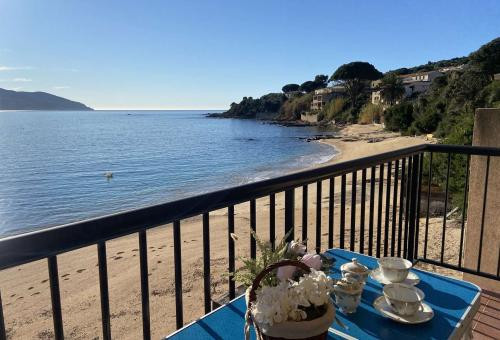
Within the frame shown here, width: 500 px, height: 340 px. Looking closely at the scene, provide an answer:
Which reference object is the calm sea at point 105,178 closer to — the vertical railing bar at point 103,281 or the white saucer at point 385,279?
the vertical railing bar at point 103,281

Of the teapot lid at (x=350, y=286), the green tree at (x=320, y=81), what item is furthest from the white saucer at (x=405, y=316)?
the green tree at (x=320, y=81)

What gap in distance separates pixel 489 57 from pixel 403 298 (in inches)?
2005

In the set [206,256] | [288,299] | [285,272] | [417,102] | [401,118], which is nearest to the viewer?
[288,299]

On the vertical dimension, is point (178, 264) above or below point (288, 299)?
below

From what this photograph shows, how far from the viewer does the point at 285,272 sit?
40.8 inches

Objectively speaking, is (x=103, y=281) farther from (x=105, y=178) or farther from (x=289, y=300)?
(x=105, y=178)

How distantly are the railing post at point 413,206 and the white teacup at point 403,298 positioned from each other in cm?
198

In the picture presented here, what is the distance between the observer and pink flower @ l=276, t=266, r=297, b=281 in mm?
1025

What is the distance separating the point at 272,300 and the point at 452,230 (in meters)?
7.39

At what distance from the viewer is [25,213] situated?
16.6 metres

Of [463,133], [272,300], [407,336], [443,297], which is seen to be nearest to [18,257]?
[272,300]

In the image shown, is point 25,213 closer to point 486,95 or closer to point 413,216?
point 413,216

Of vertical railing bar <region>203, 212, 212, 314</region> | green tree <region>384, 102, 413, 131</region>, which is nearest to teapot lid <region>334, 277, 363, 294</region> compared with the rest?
vertical railing bar <region>203, 212, 212, 314</region>

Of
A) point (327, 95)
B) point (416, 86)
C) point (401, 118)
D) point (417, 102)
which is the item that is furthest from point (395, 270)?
point (327, 95)
